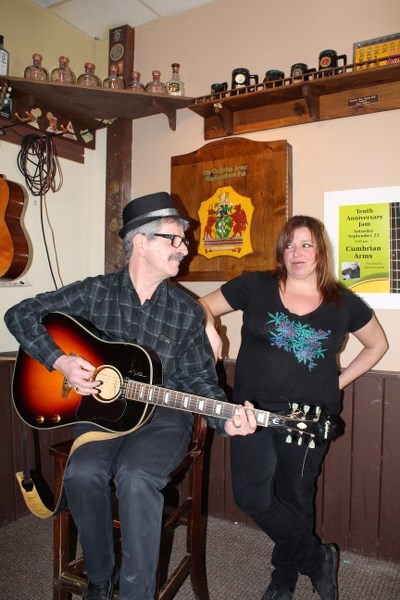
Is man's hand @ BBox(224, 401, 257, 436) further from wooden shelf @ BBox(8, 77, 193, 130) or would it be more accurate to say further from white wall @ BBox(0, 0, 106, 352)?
wooden shelf @ BBox(8, 77, 193, 130)

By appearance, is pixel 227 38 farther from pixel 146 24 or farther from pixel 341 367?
pixel 341 367

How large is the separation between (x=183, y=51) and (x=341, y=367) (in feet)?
6.83

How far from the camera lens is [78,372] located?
156 centimetres

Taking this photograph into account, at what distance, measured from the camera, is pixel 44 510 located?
5.51 ft

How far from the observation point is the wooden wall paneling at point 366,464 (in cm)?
217

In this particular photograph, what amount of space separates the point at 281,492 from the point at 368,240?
125cm

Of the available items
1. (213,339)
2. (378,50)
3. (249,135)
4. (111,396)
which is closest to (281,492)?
(213,339)

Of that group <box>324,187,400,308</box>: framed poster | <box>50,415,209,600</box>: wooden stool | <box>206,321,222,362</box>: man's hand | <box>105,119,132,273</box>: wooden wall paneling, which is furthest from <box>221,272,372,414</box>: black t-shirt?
<box>105,119,132,273</box>: wooden wall paneling

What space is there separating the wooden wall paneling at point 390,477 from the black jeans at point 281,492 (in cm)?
50

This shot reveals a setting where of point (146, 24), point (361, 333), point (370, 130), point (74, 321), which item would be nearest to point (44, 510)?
point (74, 321)

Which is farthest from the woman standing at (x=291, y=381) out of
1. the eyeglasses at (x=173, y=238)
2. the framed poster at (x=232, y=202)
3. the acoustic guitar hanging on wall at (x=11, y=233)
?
the acoustic guitar hanging on wall at (x=11, y=233)

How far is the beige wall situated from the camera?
2234 mm

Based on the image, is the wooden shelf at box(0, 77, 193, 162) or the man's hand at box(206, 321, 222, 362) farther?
the wooden shelf at box(0, 77, 193, 162)

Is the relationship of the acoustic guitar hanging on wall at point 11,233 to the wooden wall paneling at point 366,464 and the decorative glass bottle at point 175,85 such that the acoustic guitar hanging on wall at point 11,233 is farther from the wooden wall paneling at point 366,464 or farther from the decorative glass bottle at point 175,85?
the wooden wall paneling at point 366,464
